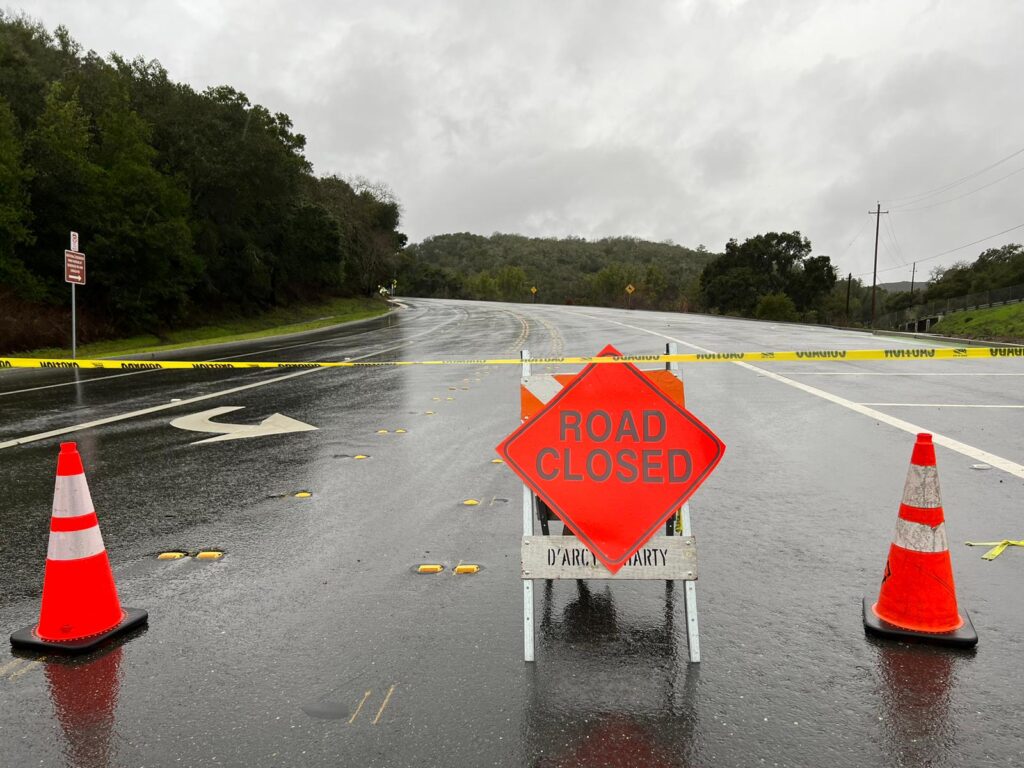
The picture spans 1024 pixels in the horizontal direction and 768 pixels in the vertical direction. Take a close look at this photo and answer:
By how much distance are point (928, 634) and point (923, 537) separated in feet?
1.46

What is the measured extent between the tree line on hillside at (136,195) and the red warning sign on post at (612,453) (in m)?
24.5

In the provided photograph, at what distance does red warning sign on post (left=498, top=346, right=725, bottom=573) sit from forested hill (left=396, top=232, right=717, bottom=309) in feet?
276

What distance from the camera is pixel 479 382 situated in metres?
12.9

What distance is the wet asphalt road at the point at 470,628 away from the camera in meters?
2.64

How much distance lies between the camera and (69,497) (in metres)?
3.59

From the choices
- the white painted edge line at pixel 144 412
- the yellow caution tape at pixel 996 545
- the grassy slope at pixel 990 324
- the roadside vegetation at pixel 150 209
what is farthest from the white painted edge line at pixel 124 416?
the grassy slope at pixel 990 324

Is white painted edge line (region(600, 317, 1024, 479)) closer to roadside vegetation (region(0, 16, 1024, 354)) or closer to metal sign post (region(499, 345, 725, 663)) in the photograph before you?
metal sign post (region(499, 345, 725, 663))

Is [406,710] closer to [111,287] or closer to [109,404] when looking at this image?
[109,404]

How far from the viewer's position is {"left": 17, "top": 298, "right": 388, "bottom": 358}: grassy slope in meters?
24.2

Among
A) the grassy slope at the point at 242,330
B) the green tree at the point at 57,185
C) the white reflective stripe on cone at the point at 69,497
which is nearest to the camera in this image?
the white reflective stripe on cone at the point at 69,497

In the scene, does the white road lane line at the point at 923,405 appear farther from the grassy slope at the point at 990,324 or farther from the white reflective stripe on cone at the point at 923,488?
the grassy slope at the point at 990,324

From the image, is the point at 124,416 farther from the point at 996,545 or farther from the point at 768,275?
the point at 768,275

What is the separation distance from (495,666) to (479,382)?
9848 mm

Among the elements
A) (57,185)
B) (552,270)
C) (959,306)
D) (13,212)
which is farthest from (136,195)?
(552,270)
